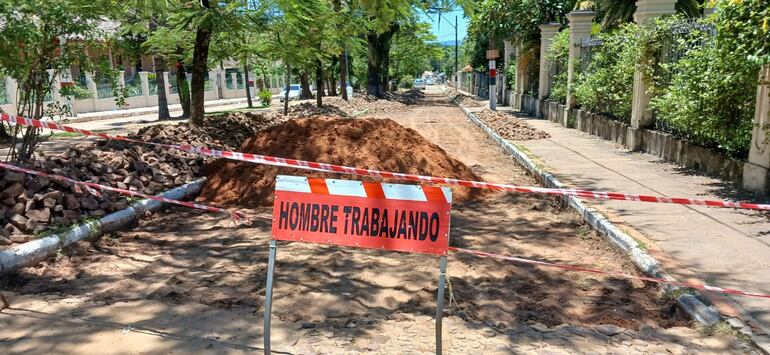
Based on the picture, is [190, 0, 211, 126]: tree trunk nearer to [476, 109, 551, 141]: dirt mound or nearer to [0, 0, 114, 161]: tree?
[0, 0, 114, 161]: tree

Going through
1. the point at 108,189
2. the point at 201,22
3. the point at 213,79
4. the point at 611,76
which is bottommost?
the point at 108,189

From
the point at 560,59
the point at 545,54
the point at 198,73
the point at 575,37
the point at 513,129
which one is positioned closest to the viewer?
the point at 198,73

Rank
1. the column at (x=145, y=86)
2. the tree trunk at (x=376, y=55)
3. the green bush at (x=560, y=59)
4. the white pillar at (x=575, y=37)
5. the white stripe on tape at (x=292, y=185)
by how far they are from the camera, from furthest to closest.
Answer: the tree trunk at (x=376, y=55), the column at (x=145, y=86), the green bush at (x=560, y=59), the white pillar at (x=575, y=37), the white stripe on tape at (x=292, y=185)

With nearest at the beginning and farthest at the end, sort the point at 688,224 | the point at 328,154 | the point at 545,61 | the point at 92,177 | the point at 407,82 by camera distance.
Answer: the point at 688,224, the point at 92,177, the point at 328,154, the point at 545,61, the point at 407,82

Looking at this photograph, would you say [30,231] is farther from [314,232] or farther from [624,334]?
[624,334]

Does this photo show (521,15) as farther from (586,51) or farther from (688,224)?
(688,224)

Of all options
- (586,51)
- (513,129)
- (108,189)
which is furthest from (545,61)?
(108,189)

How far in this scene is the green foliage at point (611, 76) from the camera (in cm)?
1318

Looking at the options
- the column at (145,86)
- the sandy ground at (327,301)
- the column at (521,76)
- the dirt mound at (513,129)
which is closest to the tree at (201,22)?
the sandy ground at (327,301)

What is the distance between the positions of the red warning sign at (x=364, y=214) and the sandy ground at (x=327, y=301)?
0.78 m

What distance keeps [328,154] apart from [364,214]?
577cm

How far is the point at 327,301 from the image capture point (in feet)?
14.8

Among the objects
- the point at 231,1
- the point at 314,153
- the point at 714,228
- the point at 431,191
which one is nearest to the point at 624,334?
the point at 431,191

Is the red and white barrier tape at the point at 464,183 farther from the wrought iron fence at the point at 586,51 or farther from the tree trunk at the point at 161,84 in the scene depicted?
the tree trunk at the point at 161,84
